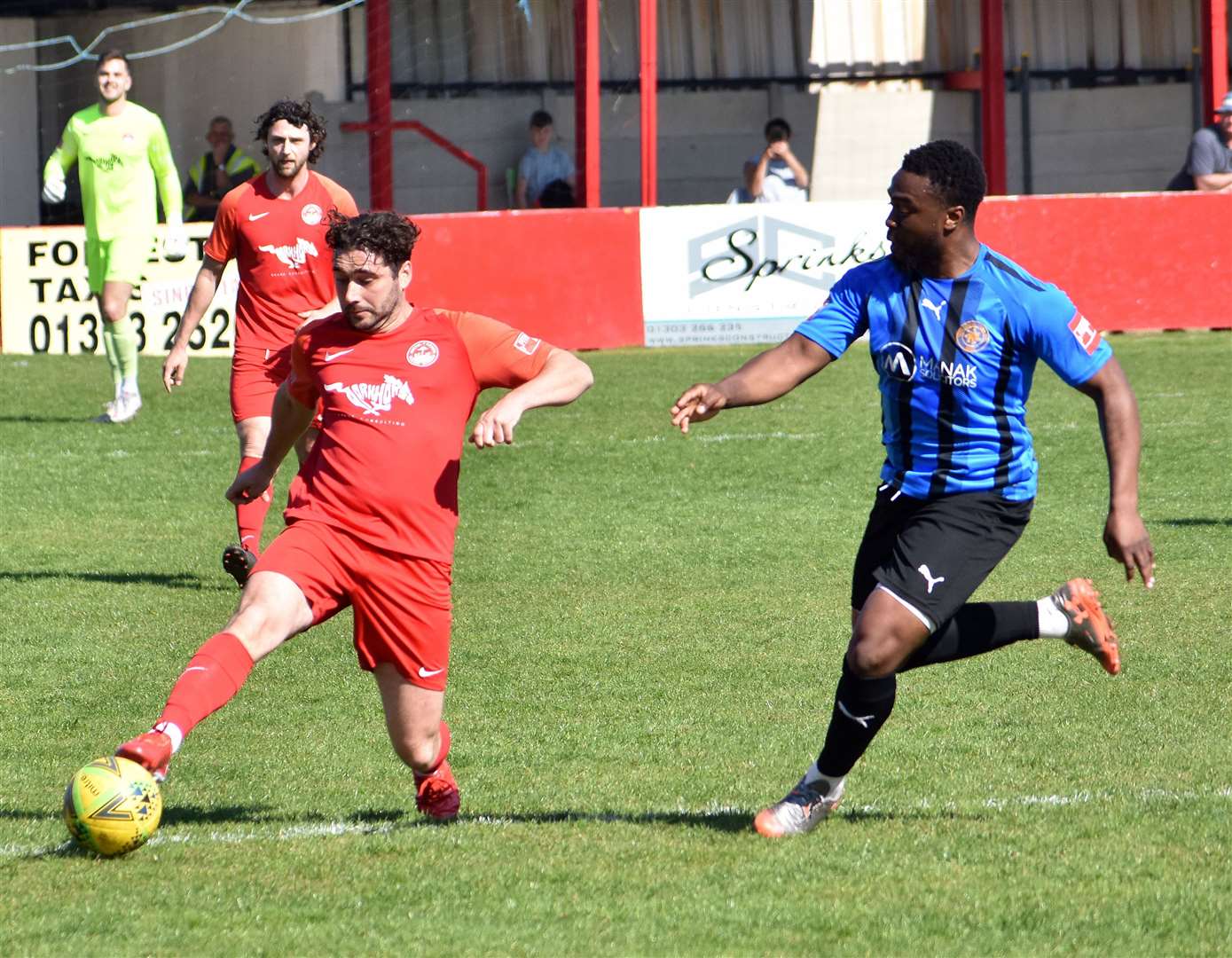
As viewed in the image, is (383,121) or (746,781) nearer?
(746,781)

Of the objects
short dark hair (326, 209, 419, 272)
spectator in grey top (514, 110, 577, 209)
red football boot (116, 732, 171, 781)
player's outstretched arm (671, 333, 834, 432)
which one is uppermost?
spectator in grey top (514, 110, 577, 209)

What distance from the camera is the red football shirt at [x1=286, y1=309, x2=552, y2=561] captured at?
5242mm

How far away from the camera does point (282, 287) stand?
8.99m

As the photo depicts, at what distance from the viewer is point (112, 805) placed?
4.71 meters

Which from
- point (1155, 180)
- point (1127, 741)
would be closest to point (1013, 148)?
point (1155, 180)

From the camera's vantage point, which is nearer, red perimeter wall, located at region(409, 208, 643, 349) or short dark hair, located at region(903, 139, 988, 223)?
short dark hair, located at region(903, 139, 988, 223)

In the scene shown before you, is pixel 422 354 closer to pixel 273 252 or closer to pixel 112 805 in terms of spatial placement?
pixel 112 805

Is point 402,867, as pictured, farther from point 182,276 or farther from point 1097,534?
point 182,276

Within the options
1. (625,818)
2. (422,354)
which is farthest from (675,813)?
(422,354)

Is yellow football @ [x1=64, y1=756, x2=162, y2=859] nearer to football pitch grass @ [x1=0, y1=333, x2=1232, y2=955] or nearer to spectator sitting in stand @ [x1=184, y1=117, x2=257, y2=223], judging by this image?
football pitch grass @ [x1=0, y1=333, x2=1232, y2=955]

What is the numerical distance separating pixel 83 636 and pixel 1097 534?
4.97 metres

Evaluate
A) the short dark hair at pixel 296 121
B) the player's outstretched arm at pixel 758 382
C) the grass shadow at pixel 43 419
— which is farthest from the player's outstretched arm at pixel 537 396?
the grass shadow at pixel 43 419

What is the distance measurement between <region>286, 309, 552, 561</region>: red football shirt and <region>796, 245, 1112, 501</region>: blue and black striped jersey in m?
0.96

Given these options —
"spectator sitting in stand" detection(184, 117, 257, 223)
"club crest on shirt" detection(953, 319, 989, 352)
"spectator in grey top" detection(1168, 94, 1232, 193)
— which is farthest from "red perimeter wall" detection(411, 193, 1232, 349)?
"club crest on shirt" detection(953, 319, 989, 352)
